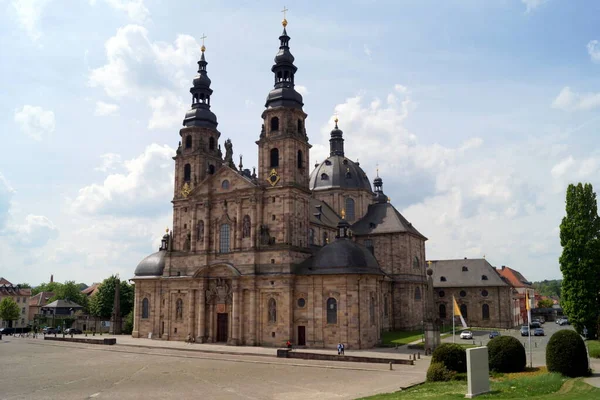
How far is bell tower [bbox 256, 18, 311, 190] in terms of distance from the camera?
2286 inches

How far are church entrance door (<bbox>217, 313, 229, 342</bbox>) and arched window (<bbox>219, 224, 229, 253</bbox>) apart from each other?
24.0 ft

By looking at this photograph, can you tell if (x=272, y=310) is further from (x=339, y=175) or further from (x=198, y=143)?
(x=339, y=175)

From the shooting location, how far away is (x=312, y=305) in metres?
54.0

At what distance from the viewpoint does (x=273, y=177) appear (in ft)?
192

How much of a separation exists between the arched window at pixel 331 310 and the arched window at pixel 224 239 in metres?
14.1

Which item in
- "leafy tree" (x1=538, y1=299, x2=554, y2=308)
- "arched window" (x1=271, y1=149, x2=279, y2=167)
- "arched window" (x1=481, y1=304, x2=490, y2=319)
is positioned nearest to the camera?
"arched window" (x1=271, y1=149, x2=279, y2=167)

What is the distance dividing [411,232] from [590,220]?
91.4 ft

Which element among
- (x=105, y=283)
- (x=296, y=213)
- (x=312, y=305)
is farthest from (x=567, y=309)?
(x=105, y=283)

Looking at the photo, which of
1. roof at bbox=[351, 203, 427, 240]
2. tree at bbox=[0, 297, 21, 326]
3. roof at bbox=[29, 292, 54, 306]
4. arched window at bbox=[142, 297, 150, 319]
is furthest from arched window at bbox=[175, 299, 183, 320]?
roof at bbox=[29, 292, 54, 306]

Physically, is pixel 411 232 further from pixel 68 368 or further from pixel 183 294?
pixel 68 368

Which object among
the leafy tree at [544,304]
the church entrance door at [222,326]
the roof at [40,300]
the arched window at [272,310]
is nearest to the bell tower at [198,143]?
the church entrance door at [222,326]

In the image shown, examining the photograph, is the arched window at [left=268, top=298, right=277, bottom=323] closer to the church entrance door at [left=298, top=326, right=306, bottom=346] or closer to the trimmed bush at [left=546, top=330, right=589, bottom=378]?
the church entrance door at [left=298, top=326, right=306, bottom=346]

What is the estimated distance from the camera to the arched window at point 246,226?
58812 mm

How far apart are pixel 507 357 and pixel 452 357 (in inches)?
129
